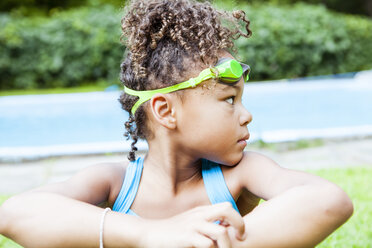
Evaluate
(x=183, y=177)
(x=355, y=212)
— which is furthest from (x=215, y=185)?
(x=355, y=212)

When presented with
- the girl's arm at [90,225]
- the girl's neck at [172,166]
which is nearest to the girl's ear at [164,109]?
the girl's neck at [172,166]

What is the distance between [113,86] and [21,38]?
3.37 meters

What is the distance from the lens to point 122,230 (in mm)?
1739

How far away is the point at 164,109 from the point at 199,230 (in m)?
0.69

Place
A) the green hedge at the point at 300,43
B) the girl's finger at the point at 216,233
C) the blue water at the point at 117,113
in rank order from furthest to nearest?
the green hedge at the point at 300,43
the blue water at the point at 117,113
the girl's finger at the point at 216,233

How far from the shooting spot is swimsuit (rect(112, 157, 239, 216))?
2229 millimetres

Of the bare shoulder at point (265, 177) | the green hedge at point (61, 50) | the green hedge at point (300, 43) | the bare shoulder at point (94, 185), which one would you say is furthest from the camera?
the green hedge at point (300, 43)

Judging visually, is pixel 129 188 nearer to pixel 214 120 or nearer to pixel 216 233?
pixel 214 120

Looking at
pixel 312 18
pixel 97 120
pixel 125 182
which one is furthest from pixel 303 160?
pixel 312 18

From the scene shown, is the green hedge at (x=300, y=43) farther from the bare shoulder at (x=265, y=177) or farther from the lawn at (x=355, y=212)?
the bare shoulder at (x=265, y=177)

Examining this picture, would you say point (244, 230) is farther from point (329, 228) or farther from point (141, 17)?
point (141, 17)

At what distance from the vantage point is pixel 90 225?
5.76 ft

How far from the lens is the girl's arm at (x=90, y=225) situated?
5.35ft

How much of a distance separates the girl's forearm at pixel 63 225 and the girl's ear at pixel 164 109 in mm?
Result: 520
